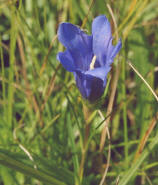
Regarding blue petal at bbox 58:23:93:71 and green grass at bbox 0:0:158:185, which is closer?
blue petal at bbox 58:23:93:71

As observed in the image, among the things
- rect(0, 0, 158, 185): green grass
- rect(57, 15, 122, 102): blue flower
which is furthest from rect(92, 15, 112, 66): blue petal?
rect(0, 0, 158, 185): green grass

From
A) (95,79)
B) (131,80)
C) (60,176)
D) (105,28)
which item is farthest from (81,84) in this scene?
(131,80)

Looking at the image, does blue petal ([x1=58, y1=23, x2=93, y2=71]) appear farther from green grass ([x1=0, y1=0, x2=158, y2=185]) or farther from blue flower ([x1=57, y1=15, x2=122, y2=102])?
green grass ([x1=0, y1=0, x2=158, y2=185])

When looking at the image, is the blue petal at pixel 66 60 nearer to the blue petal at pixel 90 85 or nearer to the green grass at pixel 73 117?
the blue petal at pixel 90 85

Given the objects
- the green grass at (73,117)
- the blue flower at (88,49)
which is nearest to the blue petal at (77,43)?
the blue flower at (88,49)

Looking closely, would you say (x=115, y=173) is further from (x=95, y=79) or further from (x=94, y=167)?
(x=95, y=79)

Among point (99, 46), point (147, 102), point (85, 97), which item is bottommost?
point (147, 102)

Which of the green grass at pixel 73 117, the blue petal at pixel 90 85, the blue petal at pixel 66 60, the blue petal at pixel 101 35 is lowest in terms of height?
the green grass at pixel 73 117

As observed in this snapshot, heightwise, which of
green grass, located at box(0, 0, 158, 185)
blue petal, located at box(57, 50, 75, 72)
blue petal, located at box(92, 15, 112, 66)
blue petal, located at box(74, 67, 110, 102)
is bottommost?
green grass, located at box(0, 0, 158, 185)
